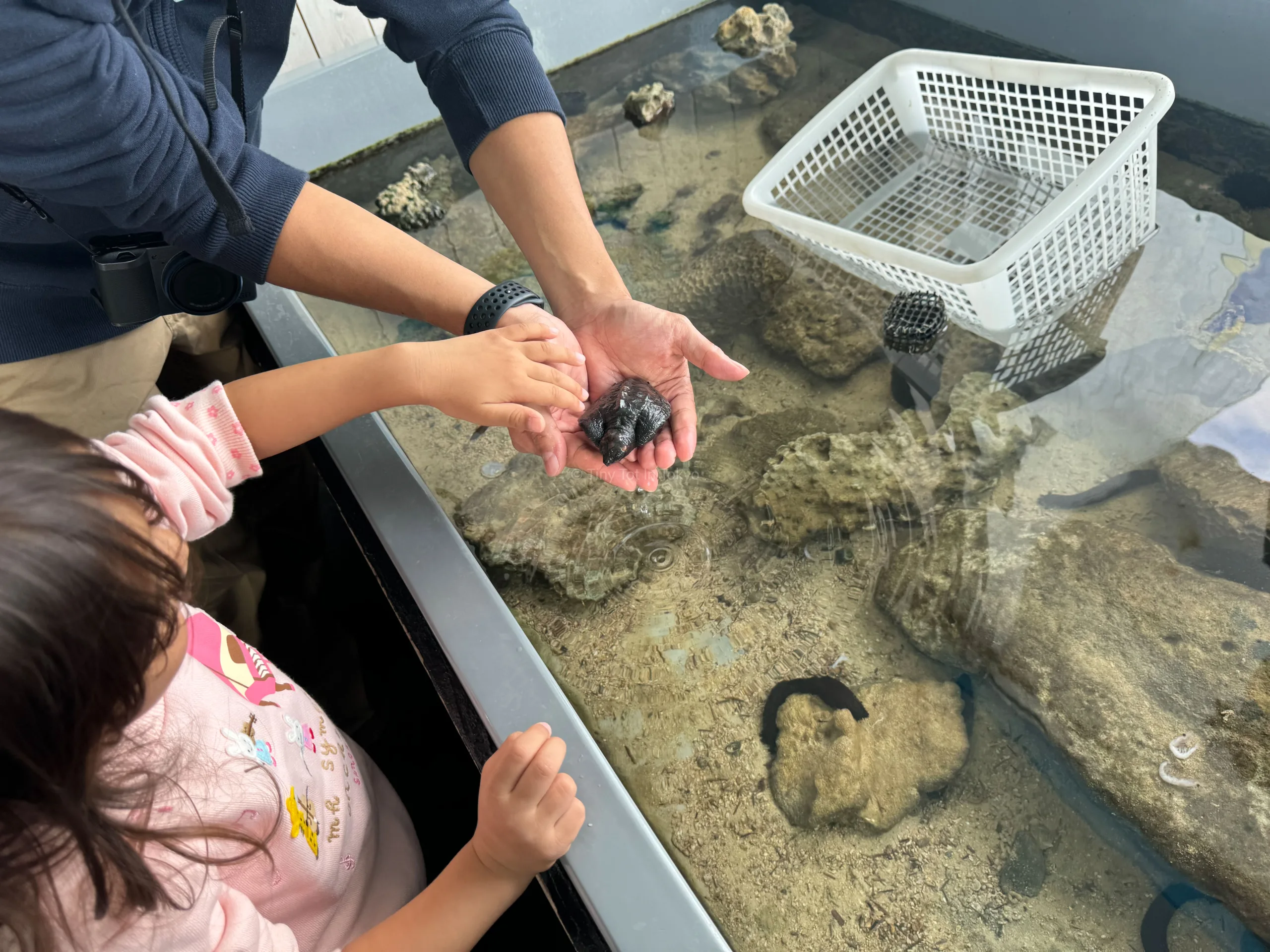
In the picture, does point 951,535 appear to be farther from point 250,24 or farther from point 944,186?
point 250,24

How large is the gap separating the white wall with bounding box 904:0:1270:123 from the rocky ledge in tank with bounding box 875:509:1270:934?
118 centimetres

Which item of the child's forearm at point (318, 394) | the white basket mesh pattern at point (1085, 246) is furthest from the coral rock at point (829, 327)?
the child's forearm at point (318, 394)

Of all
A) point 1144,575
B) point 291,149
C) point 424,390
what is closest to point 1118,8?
point 1144,575

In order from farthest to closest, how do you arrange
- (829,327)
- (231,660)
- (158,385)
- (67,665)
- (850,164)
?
(850,164)
(158,385)
(829,327)
(231,660)
(67,665)

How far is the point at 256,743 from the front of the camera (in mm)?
1183

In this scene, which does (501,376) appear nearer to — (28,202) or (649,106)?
(28,202)

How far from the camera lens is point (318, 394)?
141 cm

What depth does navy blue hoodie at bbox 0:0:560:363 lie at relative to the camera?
39.2 inches

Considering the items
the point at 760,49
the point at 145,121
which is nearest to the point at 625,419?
the point at 145,121

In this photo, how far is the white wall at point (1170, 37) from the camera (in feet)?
5.81

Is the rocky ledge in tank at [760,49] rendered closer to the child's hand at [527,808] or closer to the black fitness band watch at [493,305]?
the black fitness band watch at [493,305]

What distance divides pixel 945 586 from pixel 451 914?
849 mm

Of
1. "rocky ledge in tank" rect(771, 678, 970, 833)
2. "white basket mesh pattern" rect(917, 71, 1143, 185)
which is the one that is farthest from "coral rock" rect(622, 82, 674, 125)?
"rocky ledge in tank" rect(771, 678, 970, 833)

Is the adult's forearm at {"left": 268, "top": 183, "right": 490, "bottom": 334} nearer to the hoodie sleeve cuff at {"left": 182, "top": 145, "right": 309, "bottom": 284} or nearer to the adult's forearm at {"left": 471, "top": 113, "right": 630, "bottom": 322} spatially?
the hoodie sleeve cuff at {"left": 182, "top": 145, "right": 309, "bottom": 284}
